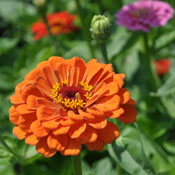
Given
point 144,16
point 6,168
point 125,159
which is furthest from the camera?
point 144,16

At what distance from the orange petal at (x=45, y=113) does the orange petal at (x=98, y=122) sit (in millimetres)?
85

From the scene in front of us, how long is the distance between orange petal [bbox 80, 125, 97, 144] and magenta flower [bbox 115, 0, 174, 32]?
2.21ft

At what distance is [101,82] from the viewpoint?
0.77 metres

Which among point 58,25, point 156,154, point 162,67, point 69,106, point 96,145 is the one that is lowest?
point 156,154

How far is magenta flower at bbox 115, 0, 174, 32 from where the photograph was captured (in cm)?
128

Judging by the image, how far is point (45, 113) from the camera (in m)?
0.71

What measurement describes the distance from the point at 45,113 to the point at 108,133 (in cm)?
14

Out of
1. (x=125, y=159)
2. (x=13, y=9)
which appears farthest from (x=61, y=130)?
(x=13, y=9)

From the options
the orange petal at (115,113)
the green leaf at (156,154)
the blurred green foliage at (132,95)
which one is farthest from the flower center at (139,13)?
the orange petal at (115,113)

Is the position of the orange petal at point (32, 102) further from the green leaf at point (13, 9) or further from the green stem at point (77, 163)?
the green leaf at point (13, 9)

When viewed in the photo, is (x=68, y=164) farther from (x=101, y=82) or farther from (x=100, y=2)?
(x=100, y=2)

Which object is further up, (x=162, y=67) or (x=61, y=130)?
(x=162, y=67)

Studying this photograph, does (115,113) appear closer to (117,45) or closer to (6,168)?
(6,168)

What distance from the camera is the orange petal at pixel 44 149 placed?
69cm
